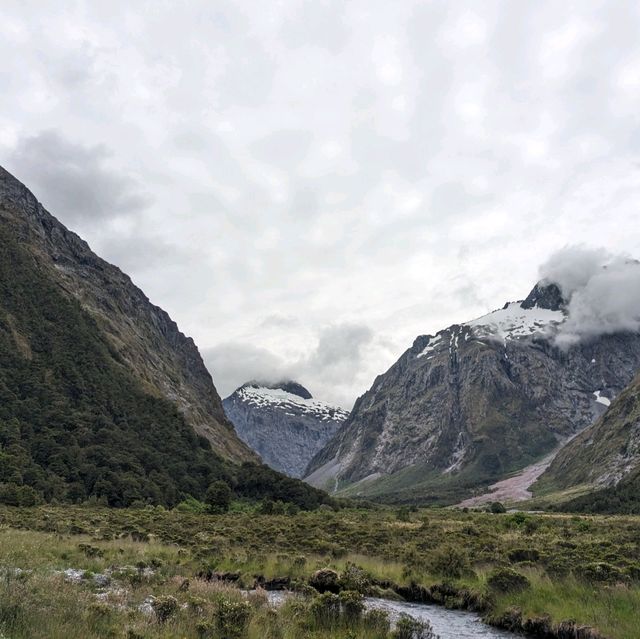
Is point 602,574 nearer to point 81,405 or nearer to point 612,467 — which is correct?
point 81,405

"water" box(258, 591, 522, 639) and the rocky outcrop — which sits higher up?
the rocky outcrop

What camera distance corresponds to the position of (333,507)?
97.2 m

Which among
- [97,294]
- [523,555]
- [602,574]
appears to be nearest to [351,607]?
[602,574]

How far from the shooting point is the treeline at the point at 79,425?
262ft

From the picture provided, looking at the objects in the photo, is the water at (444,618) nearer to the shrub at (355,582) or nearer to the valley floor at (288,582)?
the shrub at (355,582)

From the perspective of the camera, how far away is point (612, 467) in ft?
530

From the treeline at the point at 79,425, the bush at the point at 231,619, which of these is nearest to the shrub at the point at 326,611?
the bush at the point at 231,619

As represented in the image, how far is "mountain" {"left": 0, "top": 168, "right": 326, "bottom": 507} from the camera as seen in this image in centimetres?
8256

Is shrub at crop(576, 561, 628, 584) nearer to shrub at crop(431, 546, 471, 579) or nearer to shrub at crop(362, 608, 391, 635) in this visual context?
shrub at crop(431, 546, 471, 579)

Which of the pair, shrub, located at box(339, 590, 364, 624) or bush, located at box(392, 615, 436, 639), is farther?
shrub, located at box(339, 590, 364, 624)

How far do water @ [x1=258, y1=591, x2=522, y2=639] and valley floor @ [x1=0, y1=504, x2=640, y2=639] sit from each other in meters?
0.61

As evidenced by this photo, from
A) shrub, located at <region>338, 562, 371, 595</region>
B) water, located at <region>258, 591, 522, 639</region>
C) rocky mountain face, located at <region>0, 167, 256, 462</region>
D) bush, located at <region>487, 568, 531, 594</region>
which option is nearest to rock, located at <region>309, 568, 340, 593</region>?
shrub, located at <region>338, 562, 371, 595</region>

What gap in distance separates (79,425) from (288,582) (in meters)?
89.7

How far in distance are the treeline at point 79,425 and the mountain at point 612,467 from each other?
200 ft
